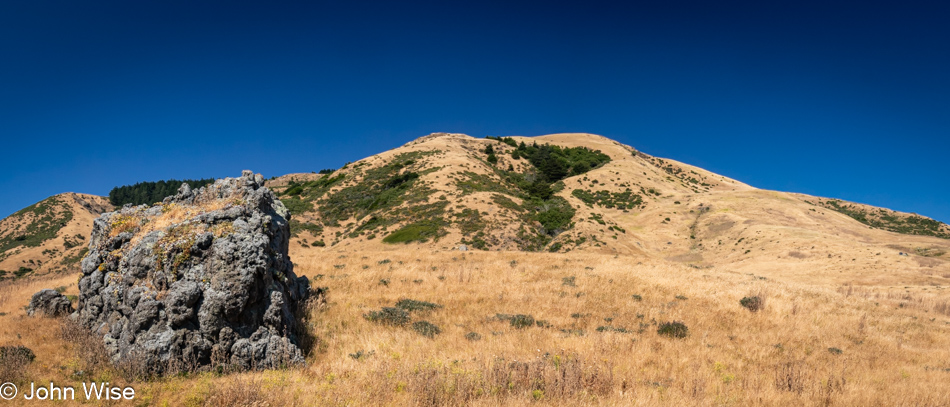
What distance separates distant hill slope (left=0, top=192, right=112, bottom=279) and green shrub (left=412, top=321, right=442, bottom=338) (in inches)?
2926

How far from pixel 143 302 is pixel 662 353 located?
39.7 ft

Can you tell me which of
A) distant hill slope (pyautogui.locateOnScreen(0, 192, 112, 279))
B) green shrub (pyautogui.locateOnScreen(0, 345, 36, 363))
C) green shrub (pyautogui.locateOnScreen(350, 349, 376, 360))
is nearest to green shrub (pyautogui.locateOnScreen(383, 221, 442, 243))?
green shrub (pyautogui.locateOnScreen(350, 349, 376, 360))

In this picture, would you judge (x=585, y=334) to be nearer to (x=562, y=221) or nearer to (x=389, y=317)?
(x=389, y=317)

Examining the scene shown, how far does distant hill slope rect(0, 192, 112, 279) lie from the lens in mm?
66938

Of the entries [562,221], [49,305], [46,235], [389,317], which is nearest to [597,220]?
[562,221]

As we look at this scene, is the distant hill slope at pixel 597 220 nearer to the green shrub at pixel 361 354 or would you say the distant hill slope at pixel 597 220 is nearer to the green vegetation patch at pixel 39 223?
the green shrub at pixel 361 354

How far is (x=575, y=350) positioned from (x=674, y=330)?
4451 mm

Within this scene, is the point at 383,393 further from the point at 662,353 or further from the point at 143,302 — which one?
the point at 662,353

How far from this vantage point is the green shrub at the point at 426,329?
11.3 m

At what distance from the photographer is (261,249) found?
363 inches

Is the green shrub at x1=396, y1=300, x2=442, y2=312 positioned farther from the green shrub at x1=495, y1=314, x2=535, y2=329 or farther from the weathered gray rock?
the weathered gray rock

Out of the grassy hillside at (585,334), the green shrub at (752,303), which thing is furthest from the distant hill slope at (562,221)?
the green shrub at (752,303)

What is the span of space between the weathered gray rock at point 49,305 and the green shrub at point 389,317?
340 inches

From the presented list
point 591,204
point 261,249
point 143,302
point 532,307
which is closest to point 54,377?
point 143,302
